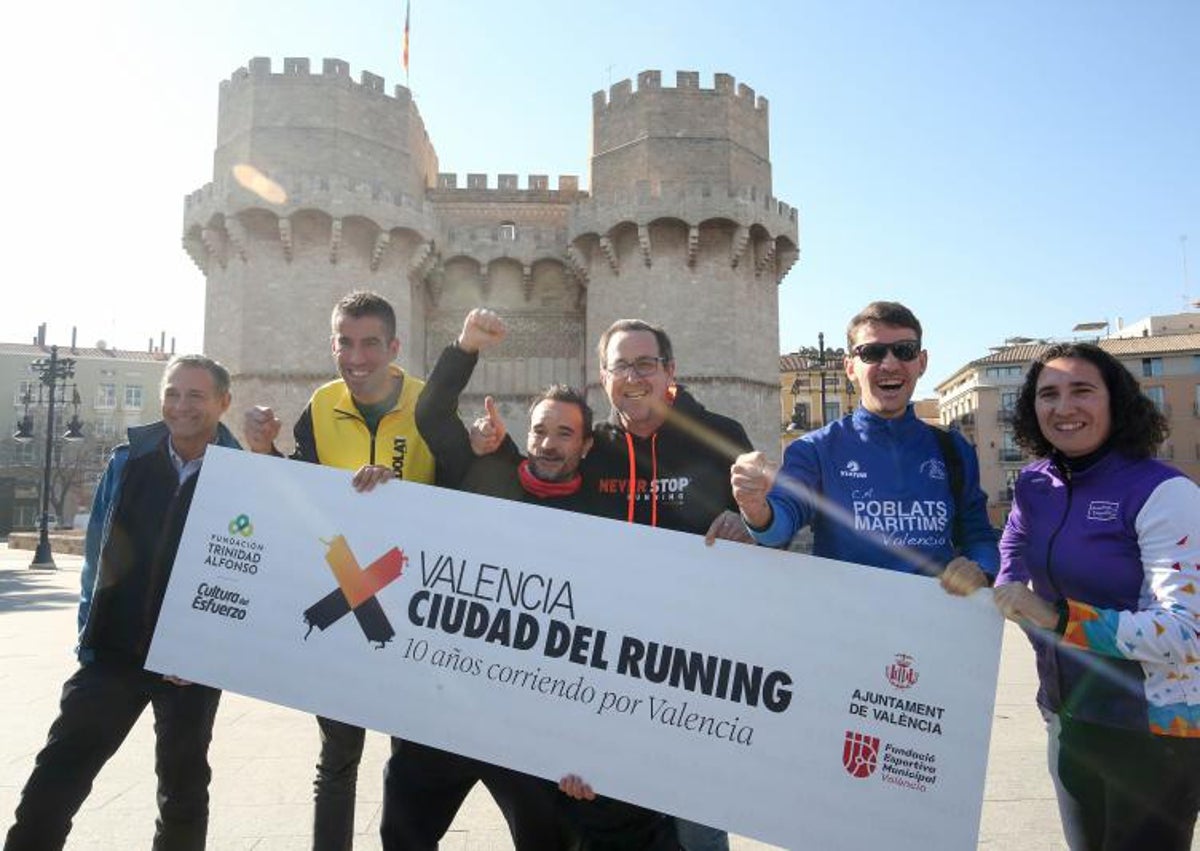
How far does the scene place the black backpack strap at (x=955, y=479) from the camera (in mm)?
2803

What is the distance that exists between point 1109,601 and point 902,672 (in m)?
0.65

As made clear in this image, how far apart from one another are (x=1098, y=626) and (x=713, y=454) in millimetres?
1379

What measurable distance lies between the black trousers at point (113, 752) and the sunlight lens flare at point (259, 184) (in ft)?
59.3

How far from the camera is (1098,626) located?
2.28 meters

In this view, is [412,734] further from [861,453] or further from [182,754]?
[861,453]

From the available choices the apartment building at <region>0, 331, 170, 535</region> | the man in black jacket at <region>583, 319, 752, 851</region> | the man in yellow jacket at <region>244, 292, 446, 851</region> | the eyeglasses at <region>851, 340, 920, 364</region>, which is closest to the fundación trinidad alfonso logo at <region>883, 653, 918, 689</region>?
the man in black jacket at <region>583, 319, 752, 851</region>

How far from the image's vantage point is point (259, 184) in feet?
63.1

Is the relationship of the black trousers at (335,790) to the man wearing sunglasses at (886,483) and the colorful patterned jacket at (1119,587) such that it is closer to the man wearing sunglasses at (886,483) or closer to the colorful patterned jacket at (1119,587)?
the man wearing sunglasses at (886,483)

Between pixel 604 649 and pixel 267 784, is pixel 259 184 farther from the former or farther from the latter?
pixel 604 649

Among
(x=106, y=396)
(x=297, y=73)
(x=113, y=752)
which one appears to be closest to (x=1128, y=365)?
(x=297, y=73)

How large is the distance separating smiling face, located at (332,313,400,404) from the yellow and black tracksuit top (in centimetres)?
11

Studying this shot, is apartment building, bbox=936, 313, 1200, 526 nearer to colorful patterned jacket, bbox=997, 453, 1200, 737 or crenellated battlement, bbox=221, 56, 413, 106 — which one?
crenellated battlement, bbox=221, 56, 413, 106

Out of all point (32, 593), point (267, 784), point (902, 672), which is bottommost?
point (32, 593)

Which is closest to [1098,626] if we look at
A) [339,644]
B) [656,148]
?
[339,644]
